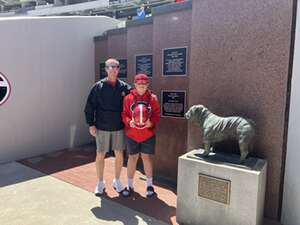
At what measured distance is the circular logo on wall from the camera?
459 cm

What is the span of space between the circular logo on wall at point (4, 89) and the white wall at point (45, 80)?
0.07 meters

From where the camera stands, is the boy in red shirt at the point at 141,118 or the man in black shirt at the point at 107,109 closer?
the boy in red shirt at the point at 141,118

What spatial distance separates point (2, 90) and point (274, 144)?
4.19m

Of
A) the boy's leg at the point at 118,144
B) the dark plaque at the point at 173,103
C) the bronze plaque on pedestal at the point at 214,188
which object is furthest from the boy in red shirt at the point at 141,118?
the bronze plaque on pedestal at the point at 214,188

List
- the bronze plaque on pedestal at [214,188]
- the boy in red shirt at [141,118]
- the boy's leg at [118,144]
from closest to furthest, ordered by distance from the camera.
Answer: the bronze plaque on pedestal at [214,188] < the boy in red shirt at [141,118] < the boy's leg at [118,144]

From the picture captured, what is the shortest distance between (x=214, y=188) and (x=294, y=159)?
84 centimetres

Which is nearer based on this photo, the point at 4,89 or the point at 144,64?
the point at 144,64

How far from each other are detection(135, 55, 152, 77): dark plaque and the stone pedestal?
6.30 feet

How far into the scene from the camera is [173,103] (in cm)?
387

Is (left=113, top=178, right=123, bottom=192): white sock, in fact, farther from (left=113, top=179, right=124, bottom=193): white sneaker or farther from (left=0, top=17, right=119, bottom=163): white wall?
(left=0, top=17, right=119, bottom=163): white wall

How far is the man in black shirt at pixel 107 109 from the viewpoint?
335cm

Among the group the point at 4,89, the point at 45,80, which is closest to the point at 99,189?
the point at 4,89

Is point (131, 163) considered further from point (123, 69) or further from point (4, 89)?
point (4, 89)

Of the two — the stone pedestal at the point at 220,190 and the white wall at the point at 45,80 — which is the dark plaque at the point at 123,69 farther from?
the stone pedestal at the point at 220,190
